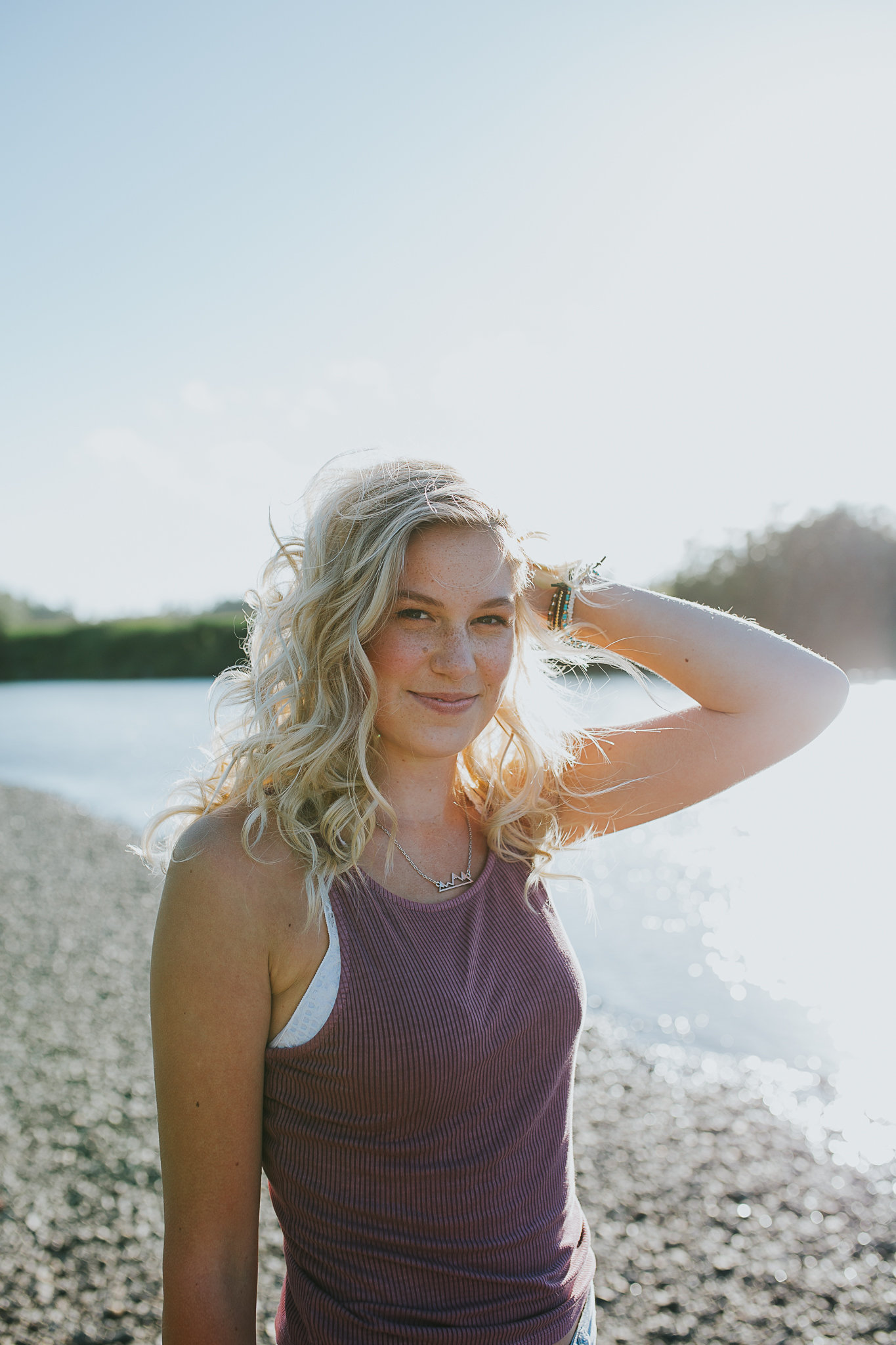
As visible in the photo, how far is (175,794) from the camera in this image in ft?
6.03

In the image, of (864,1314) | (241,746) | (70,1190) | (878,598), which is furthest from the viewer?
(878,598)

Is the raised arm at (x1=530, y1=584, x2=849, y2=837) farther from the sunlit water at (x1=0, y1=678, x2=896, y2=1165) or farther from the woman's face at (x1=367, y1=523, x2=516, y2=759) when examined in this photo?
the woman's face at (x1=367, y1=523, x2=516, y2=759)

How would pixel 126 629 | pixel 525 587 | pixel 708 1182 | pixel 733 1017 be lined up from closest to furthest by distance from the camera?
1. pixel 525 587
2. pixel 708 1182
3. pixel 733 1017
4. pixel 126 629

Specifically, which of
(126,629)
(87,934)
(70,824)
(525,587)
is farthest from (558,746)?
(126,629)

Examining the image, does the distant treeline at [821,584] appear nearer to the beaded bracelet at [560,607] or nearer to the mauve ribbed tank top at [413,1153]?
the beaded bracelet at [560,607]

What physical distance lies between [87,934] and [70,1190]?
17.4 ft

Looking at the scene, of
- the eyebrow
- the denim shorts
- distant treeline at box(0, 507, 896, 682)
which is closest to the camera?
the denim shorts

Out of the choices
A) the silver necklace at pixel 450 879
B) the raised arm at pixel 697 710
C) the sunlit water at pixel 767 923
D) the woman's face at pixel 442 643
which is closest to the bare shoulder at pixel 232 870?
the silver necklace at pixel 450 879

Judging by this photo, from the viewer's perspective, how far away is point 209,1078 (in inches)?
55.0

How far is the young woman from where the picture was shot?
1.42 m

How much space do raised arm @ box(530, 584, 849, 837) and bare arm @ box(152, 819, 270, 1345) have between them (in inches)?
37.2

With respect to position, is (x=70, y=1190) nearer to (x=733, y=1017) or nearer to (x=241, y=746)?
(x=241, y=746)

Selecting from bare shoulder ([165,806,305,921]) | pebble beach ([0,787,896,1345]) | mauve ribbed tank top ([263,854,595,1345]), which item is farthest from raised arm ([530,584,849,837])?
pebble beach ([0,787,896,1345])

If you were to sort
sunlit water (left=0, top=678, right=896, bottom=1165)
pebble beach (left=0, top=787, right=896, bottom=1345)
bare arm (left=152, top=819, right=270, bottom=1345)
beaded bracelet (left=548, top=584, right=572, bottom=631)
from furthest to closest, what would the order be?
sunlit water (left=0, top=678, right=896, bottom=1165), pebble beach (left=0, top=787, right=896, bottom=1345), beaded bracelet (left=548, top=584, right=572, bottom=631), bare arm (left=152, top=819, right=270, bottom=1345)
